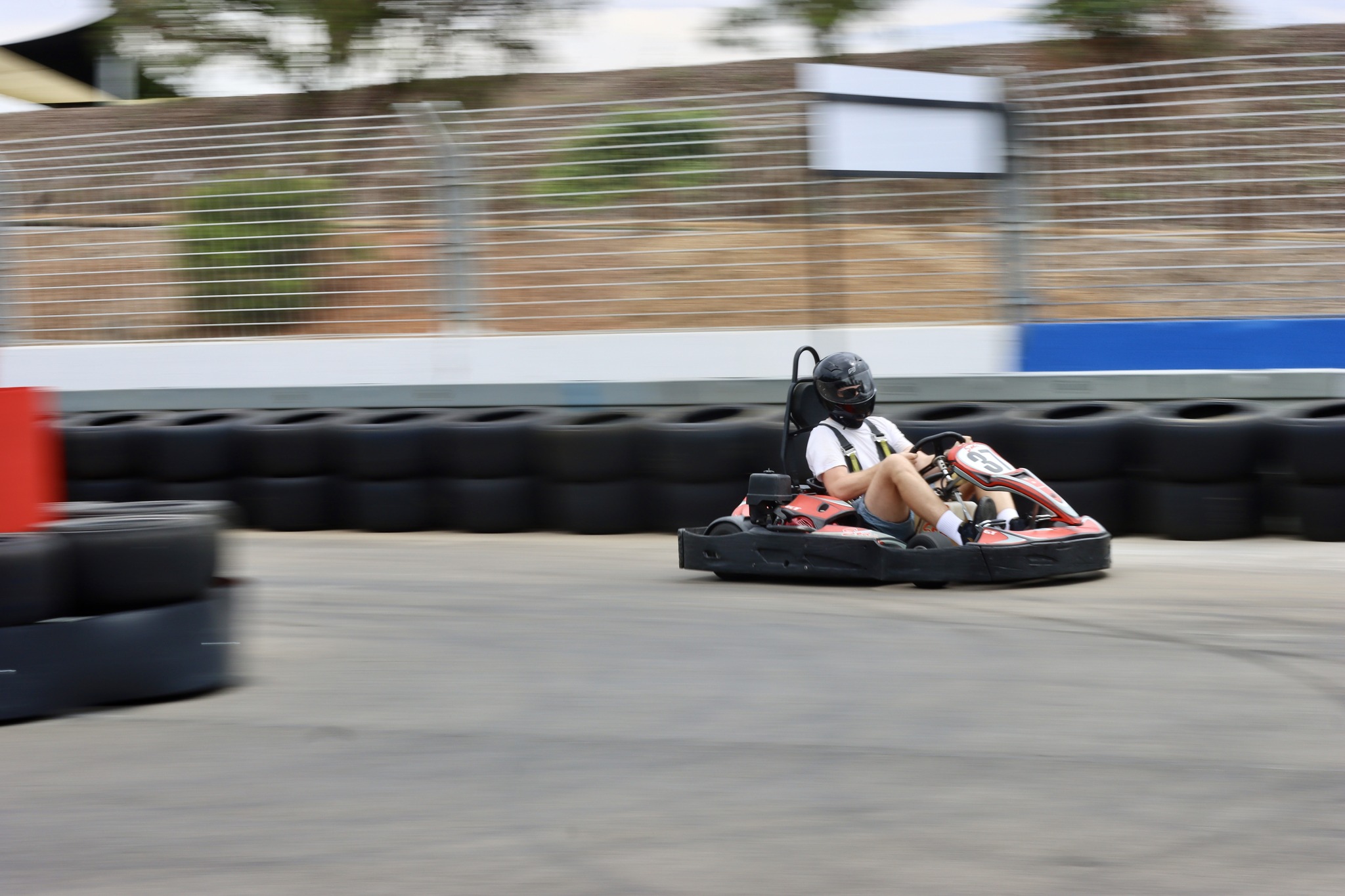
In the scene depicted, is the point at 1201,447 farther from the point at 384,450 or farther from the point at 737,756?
the point at 384,450

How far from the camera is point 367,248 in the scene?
10.2m

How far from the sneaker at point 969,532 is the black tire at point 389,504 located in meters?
3.76

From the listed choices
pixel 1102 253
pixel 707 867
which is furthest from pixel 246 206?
pixel 707 867

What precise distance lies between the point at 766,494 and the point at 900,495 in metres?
0.58

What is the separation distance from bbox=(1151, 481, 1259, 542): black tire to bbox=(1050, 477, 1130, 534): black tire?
25 cm

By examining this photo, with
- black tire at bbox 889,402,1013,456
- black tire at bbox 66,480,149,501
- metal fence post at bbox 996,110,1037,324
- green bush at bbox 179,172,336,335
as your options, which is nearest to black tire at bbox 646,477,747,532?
black tire at bbox 889,402,1013,456

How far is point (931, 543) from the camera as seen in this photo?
19.4 ft

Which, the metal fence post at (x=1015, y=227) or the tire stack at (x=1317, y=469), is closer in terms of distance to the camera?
the tire stack at (x=1317, y=469)

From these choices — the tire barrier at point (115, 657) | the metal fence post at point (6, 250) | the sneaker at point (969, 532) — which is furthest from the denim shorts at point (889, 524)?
the metal fence post at point (6, 250)

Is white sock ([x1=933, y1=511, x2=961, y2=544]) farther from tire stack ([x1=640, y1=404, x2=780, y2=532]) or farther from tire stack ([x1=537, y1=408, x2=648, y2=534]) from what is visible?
tire stack ([x1=537, y1=408, x2=648, y2=534])

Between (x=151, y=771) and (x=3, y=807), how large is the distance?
13.6 inches

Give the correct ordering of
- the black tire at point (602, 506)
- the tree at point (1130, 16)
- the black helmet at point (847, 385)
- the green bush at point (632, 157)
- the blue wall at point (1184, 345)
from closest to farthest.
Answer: the black helmet at point (847, 385) < the blue wall at point (1184, 345) < the black tire at point (602, 506) < the green bush at point (632, 157) < the tree at point (1130, 16)

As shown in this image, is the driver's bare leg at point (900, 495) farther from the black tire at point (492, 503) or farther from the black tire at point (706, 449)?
the black tire at point (492, 503)

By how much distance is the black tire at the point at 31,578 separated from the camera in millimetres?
3949
